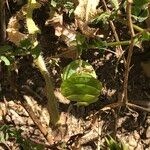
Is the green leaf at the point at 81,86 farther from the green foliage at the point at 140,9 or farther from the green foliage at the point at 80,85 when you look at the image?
the green foliage at the point at 140,9

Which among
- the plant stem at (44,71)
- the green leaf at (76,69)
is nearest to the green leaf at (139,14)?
the green leaf at (76,69)

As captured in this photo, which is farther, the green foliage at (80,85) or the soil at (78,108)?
the soil at (78,108)

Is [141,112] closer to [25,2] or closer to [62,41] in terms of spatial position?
[62,41]

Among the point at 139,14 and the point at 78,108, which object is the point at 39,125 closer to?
the point at 78,108

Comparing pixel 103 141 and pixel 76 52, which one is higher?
pixel 76 52

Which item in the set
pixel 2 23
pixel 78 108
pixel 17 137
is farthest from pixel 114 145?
pixel 2 23

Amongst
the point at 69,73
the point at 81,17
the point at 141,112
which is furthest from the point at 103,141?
the point at 81,17
